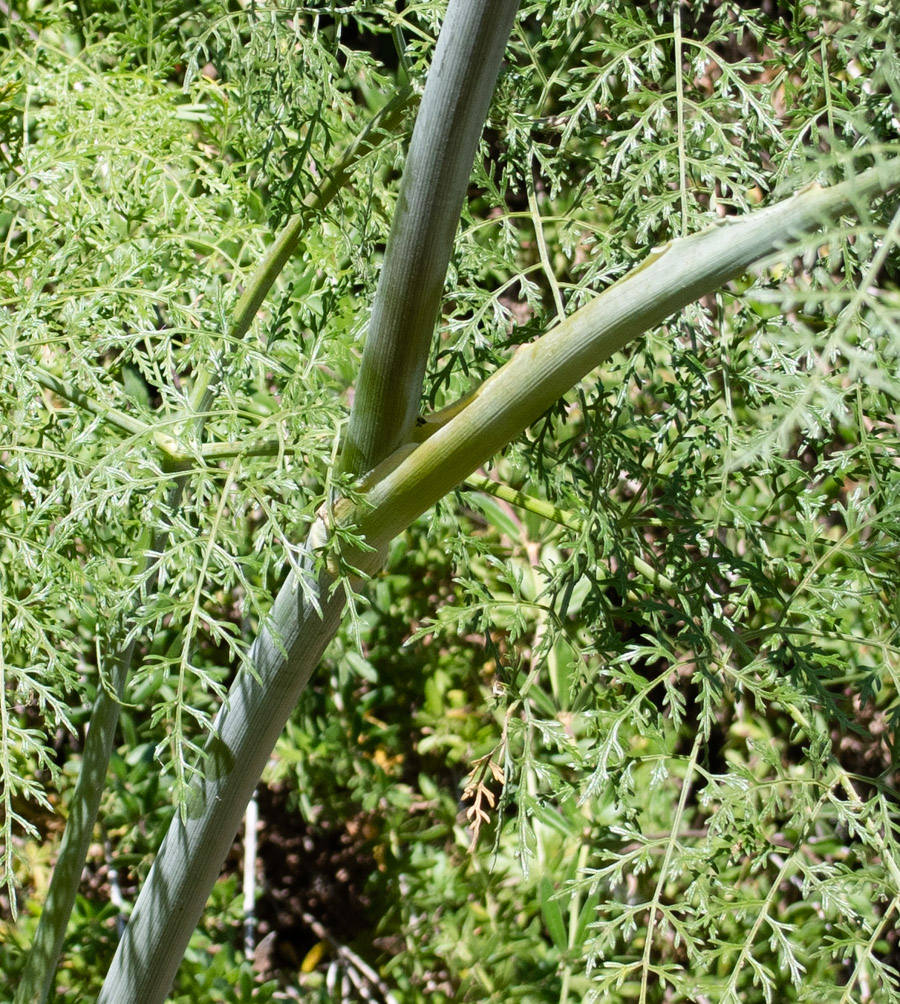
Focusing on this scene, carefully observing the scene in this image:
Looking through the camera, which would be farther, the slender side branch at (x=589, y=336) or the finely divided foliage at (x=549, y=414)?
the finely divided foliage at (x=549, y=414)

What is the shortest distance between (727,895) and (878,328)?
0.51m

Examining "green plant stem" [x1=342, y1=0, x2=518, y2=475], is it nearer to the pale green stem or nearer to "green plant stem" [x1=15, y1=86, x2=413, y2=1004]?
the pale green stem

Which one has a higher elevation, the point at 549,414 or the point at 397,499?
the point at 549,414

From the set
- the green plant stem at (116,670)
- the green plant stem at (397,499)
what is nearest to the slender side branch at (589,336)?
the green plant stem at (397,499)

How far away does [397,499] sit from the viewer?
2.01 feet

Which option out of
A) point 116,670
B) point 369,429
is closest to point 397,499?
point 369,429

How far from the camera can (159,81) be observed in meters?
1.06

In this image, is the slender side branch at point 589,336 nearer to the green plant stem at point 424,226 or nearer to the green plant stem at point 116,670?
the green plant stem at point 424,226

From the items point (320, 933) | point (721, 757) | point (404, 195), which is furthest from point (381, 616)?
point (404, 195)

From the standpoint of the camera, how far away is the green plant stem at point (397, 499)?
487mm

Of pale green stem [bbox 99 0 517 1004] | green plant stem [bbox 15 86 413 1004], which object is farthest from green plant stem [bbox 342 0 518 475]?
green plant stem [bbox 15 86 413 1004]

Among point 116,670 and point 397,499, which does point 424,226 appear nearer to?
point 397,499

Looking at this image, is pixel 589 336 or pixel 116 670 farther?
pixel 116 670

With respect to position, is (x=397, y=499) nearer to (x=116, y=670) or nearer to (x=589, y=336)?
(x=589, y=336)
